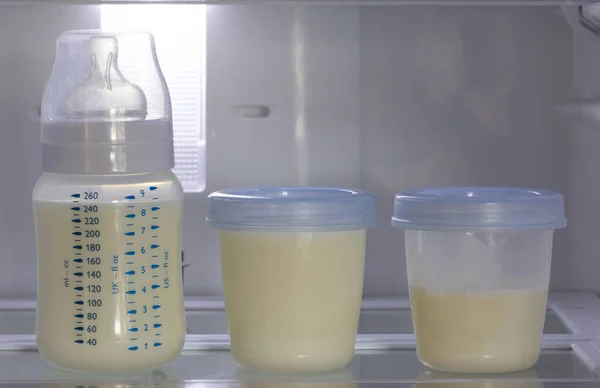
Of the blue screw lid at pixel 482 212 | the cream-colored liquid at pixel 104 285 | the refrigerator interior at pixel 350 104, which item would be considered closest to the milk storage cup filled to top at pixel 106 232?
the cream-colored liquid at pixel 104 285

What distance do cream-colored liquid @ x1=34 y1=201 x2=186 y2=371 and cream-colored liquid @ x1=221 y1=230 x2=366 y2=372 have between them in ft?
0.23

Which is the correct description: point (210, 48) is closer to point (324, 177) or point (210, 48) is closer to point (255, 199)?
point (324, 177)

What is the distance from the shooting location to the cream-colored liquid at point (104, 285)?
793 mm

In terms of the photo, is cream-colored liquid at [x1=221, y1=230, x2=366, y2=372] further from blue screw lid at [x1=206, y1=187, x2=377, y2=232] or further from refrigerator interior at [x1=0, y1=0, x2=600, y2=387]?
refrigerator interior at [x1=0, y1=0, x2=600, y2=387]

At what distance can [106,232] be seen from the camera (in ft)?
2.60

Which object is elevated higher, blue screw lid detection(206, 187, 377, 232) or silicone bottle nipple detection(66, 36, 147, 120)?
silicone bottle nipple detection(66, 36, 147, 120)

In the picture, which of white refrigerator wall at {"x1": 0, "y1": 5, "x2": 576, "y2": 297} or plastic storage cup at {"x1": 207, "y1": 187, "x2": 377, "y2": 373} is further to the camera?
white refrigerator wall at {"x1": 0, "y1": 5, "x2": 576, "y2": 297}

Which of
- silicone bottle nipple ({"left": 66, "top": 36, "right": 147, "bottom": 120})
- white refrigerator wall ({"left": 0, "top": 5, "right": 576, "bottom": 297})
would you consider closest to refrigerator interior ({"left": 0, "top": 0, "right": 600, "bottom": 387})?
white refrigerator wall ({"left": 0, "top": 5, "right": 576, "bottom": 297})

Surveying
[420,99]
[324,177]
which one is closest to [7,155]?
[324,177]

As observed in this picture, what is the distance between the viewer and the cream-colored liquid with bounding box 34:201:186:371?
79 centimetres

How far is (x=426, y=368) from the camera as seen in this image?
848mm

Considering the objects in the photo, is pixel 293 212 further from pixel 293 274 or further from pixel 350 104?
pixel 350 104

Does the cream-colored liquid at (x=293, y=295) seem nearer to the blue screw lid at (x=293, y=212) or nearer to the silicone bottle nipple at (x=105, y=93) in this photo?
the blue screw lid at (x=293, y=212)

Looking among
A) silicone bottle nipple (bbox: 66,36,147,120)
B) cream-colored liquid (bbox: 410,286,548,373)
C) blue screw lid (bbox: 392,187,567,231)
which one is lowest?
cream-colored liquid (bbox: 410,286,548,373)
